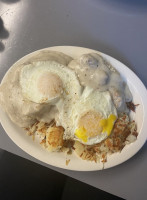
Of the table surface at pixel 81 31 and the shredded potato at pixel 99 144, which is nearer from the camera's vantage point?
the shredded potato at pixel 99 144

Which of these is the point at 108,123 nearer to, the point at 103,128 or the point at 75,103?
the point at 103,128

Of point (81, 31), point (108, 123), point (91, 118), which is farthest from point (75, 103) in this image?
point (81, 31)

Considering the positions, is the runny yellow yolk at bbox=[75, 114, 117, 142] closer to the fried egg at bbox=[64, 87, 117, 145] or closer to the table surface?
the fried egg at bbox=[64, 87, 117, 145]

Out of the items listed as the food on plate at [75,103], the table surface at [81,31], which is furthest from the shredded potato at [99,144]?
the table surface at [81,31]

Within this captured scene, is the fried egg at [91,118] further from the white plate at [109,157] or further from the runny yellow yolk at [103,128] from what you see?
the white plate at [109,157]

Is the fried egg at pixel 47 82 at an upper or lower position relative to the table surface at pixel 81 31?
lower

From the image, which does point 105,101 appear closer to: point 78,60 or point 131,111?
point 131,111
